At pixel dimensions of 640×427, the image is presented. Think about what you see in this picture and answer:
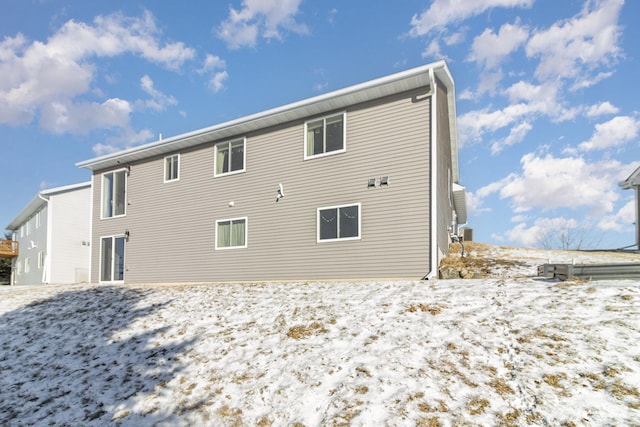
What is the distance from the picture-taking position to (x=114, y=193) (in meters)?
17.8

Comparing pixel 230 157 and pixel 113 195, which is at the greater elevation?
pixel 230 157

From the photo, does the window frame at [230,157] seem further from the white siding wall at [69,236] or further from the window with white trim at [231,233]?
the white siding wall at [69,236]

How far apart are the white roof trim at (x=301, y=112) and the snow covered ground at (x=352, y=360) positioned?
5382mm

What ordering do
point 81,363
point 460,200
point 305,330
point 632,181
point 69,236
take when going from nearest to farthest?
point 305,330 → point 81,363 → point 632,181 → point 460,200 → point 69,236

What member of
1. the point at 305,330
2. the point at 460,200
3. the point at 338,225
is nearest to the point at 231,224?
the point at 338,225

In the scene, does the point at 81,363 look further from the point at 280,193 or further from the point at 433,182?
the point at 433,182

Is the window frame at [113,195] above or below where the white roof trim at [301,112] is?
below

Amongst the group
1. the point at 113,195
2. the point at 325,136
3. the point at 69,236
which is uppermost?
the point at 325,136

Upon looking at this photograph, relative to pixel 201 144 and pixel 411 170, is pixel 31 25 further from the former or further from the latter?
pixel 411 170

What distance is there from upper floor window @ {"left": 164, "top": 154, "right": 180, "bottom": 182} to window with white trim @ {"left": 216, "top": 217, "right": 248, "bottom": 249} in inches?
121

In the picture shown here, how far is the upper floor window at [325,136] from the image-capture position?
12.2 metres

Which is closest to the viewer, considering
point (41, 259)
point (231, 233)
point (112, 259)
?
point (231, 233)

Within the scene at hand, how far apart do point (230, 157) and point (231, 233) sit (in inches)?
108

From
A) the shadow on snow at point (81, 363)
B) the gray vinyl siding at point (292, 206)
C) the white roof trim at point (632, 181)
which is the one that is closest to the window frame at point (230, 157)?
the gray vinyl siding at point (292, 206)
